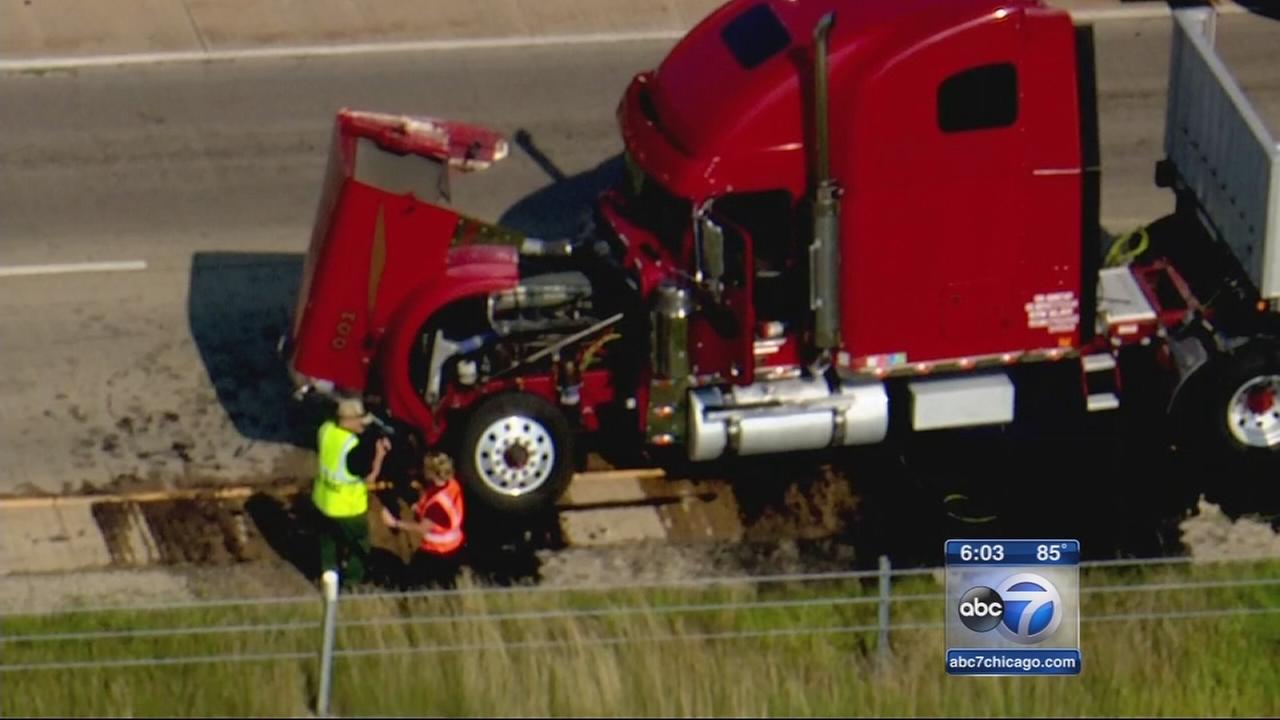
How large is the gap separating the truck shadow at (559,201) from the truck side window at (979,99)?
16.8 feet

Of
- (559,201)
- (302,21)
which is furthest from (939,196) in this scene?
(302,21)

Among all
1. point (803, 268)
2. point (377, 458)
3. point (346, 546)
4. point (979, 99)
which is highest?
point (979, 99)

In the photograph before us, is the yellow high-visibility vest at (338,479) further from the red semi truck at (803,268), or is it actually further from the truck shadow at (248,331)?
the truck shadow at (248,331)

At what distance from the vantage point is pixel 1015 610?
40.2ft

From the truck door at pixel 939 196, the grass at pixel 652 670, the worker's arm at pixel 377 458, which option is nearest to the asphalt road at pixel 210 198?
the worker's arm at pixel 377 458

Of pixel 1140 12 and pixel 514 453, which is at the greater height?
pixel 1140 12

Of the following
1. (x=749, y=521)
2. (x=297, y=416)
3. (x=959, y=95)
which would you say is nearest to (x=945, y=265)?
(x=959, y=95)

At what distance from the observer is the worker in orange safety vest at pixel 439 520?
1398cm

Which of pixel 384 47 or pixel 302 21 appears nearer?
pixel 384 47

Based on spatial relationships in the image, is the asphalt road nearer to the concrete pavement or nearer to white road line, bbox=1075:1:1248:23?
white road line, bbox=1075:1:1248:23

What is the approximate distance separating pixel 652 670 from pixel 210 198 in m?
8.81

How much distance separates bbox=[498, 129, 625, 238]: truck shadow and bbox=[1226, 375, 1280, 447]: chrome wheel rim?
5769mm

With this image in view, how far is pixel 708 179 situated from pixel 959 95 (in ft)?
5.18

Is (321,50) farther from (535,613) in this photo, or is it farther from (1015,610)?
(1015,610)
